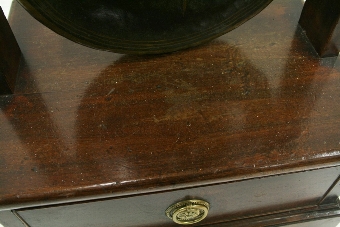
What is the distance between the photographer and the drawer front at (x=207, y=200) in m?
0.71

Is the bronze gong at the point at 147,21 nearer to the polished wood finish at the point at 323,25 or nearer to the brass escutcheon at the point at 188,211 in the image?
the polished wood finish at the point at 323,25

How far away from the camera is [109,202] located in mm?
699

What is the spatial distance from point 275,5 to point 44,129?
1.83 ft

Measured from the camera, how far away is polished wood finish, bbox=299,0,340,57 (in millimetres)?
737

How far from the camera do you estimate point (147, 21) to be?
0.73 m

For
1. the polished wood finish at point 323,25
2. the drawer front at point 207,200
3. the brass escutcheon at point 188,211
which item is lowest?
the brass escutcheon at point 188,211

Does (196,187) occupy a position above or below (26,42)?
below

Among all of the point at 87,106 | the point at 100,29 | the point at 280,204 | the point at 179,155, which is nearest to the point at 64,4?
the point at 100,29

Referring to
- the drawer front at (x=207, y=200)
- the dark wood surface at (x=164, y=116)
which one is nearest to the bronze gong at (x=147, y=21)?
the dark wood surface at (x=164, y=116)

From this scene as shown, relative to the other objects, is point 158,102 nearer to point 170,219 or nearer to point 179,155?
point 179,155

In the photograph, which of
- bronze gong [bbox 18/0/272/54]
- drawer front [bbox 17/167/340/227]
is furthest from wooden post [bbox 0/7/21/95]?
drawer front [bbox 17/167/340/227]

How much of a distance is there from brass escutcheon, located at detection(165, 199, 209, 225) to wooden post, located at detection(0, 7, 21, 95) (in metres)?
0.38

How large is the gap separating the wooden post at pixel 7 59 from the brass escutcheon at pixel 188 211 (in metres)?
0.38

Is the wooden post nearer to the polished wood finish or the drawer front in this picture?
the drawer front
